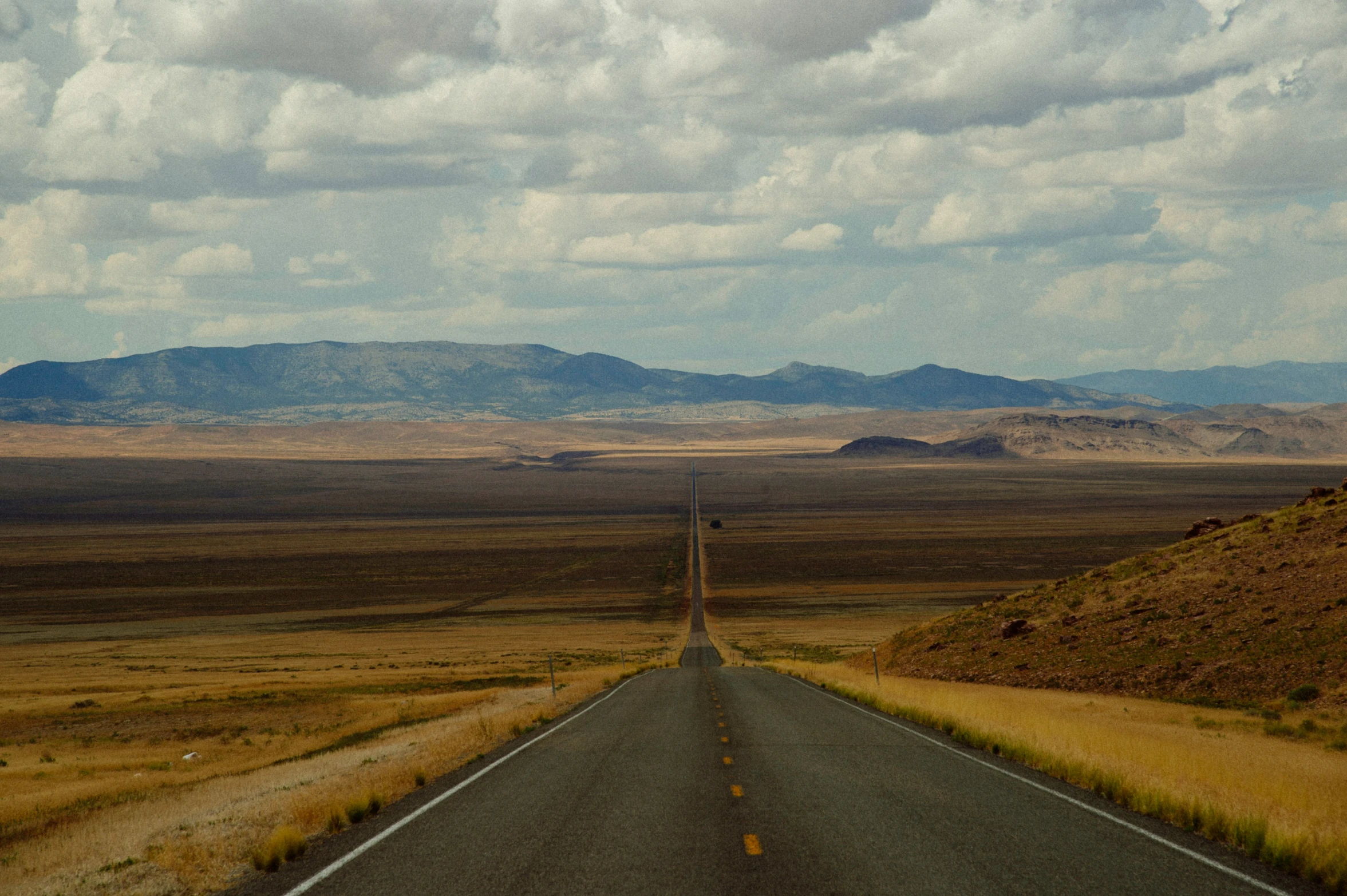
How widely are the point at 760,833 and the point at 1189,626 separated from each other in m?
23.6

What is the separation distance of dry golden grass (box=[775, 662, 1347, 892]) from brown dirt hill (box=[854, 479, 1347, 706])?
156 centimetres

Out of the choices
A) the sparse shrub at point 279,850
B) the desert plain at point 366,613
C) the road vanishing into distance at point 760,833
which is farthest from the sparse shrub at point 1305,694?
the sparse shrub at point 279,850

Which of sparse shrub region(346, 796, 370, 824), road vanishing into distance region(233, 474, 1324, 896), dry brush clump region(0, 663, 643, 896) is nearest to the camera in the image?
road vanishing into distance region(233, 474, 1324, 896)

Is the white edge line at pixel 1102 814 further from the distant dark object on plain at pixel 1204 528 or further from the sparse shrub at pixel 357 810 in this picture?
the distant dark object on plain at pixel 1204 528

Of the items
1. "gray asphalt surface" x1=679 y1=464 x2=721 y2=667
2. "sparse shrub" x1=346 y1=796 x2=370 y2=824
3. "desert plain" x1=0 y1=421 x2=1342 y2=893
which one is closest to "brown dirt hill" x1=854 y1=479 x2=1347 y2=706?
"gray asphalt surface" x1=679 y1=464 x2=721 y2=667

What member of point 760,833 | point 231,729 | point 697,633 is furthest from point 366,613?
point 760,833

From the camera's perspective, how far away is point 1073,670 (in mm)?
30953

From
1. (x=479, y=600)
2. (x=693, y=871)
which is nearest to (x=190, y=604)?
(x=479, y=600)

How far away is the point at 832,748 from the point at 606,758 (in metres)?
A: 3.60

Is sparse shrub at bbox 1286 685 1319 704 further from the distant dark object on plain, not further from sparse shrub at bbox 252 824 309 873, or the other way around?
sparse shrub at bbox 252 824 309 873

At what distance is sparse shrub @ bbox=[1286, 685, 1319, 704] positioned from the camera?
929 inches

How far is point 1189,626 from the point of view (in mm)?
30109

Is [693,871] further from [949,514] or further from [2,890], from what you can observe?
[949,514]

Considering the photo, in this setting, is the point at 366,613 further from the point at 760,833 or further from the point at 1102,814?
the point at 1102,814
